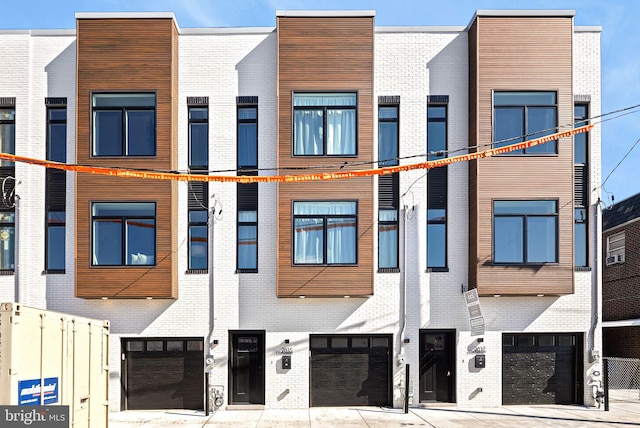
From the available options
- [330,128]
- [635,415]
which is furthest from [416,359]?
[330,128]

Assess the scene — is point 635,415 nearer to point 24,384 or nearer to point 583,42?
point 583,42

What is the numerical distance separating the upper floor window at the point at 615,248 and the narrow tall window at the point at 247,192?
15.0 meters

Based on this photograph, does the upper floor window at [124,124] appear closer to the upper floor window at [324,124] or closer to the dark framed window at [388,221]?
the upper floor window at [324,124]

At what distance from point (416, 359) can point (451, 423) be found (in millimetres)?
2382

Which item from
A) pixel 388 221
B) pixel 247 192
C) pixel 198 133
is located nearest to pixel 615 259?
pixel 388 221

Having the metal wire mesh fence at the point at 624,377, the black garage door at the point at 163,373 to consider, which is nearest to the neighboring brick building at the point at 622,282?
the metal wire mesh fence at the point at 624,377

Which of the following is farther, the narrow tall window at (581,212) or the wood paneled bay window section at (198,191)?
the narrow tall window at (581,212)

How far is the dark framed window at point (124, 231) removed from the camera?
15.0 m

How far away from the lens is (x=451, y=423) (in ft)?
44.5

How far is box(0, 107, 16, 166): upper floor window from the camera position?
15.9 metres

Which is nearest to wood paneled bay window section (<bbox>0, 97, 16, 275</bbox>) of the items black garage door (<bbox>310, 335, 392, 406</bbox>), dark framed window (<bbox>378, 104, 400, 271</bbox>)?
black garage door (<bbox>310, 335, 392, 406</bbox>)

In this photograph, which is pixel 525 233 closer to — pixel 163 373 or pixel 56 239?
pixel 163 373

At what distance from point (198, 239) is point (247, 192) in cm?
194

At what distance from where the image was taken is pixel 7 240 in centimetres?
1563
